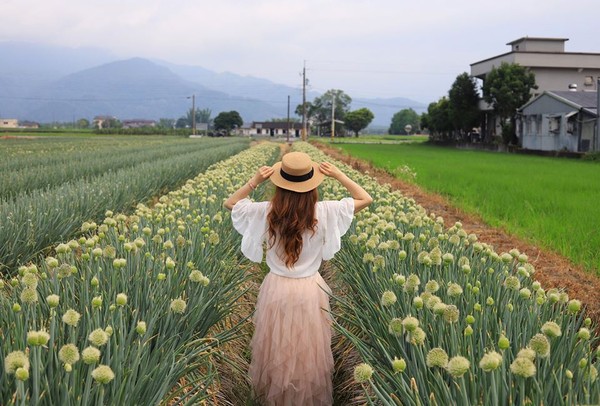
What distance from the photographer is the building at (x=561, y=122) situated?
3156cm

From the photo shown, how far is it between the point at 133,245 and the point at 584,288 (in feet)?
12.0

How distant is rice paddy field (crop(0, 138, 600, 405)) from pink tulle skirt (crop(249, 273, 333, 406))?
20 cm

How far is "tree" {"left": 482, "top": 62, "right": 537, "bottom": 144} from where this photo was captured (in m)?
42.5

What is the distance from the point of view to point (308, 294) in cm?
372

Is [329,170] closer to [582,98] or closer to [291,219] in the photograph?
[291,219]

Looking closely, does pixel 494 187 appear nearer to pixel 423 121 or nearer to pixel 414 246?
pixel 414 246

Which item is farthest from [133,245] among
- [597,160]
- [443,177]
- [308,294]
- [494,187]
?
[597,160]

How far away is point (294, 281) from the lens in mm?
3748

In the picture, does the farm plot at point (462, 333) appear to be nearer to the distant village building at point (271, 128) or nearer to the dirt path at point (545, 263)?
the dirt path at point (545, 263)

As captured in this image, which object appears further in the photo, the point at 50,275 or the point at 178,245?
the point at 178,245

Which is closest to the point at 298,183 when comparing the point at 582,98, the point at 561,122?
the point at 561,122

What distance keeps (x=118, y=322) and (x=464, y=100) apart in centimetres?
5151

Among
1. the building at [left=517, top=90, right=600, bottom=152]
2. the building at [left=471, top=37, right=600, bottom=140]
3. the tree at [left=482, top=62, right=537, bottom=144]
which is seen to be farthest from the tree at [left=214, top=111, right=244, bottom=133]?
the building at [left=517, top=90, right=600, bottom=152]

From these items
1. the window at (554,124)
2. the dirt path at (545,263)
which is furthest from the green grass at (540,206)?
the window at (554,124)
